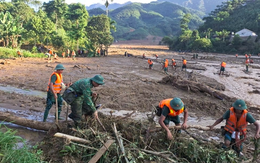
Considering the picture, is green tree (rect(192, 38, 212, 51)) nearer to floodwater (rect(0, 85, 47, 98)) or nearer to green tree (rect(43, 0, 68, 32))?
green tree (rect(43, 0, 68, 32))

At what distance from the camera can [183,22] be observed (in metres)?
71.2

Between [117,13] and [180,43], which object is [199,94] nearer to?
[180,43]

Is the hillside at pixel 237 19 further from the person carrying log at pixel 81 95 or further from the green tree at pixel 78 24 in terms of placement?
the person carrying log at pixel 81 95

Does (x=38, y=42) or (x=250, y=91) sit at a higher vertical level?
(x=38, y=42)

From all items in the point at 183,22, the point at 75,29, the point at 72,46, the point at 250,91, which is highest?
the point at 183,22

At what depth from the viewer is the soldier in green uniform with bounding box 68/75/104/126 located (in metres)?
4.46

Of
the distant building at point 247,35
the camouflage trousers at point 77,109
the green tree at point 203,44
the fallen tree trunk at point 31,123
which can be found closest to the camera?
the camouflage trousers at point 77,109

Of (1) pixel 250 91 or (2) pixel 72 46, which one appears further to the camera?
(2) pixel 72 46

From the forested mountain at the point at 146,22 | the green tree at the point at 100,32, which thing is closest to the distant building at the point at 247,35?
the green tree at the point at 100,32

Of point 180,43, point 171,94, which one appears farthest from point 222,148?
point 180,43

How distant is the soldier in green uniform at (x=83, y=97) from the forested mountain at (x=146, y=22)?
97421 mm

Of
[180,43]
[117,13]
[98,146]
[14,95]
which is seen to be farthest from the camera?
[117,13]

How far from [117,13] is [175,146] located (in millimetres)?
154397

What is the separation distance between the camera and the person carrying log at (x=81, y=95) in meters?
4.46
